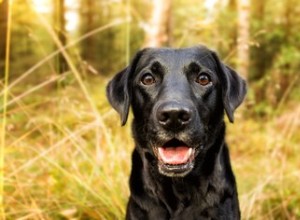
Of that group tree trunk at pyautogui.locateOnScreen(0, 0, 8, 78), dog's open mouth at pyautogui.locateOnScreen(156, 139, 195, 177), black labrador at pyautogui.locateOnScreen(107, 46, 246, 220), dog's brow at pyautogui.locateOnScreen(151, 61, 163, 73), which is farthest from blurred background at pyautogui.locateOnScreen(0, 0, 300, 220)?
tree trunk at pyautogui.locateOnScreen(0, 0, 8, 78)

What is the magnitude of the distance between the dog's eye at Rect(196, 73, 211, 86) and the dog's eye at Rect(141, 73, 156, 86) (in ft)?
0.85

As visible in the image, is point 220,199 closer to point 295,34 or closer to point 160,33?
point 160,33

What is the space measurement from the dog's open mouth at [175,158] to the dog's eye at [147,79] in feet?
1.27

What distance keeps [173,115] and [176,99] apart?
3.5 inches

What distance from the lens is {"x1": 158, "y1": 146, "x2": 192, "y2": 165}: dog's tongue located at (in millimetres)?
3191

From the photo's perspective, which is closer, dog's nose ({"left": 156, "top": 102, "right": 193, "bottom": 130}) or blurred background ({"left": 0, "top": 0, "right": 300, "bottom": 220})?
dog's nose ({"left": 156, "top": 102, "right": 193, "bottom": 130})

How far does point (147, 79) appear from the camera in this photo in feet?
11.2

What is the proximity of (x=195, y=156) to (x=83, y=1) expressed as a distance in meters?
20.2

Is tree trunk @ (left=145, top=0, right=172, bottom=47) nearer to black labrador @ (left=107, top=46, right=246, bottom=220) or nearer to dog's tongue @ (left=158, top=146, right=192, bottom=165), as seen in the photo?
black labrador @ (left=107, top=46, right=246, bottom=220)

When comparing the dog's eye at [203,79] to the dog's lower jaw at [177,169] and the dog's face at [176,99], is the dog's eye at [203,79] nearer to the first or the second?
the dog's face at [176,99]

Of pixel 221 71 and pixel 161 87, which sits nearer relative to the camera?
pixel 161 87

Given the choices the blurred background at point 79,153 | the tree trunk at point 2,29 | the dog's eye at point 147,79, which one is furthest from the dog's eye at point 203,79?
the tree trunk at point 2,29

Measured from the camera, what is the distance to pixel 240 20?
12.1 metres

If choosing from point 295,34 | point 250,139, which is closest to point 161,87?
point 250,139
